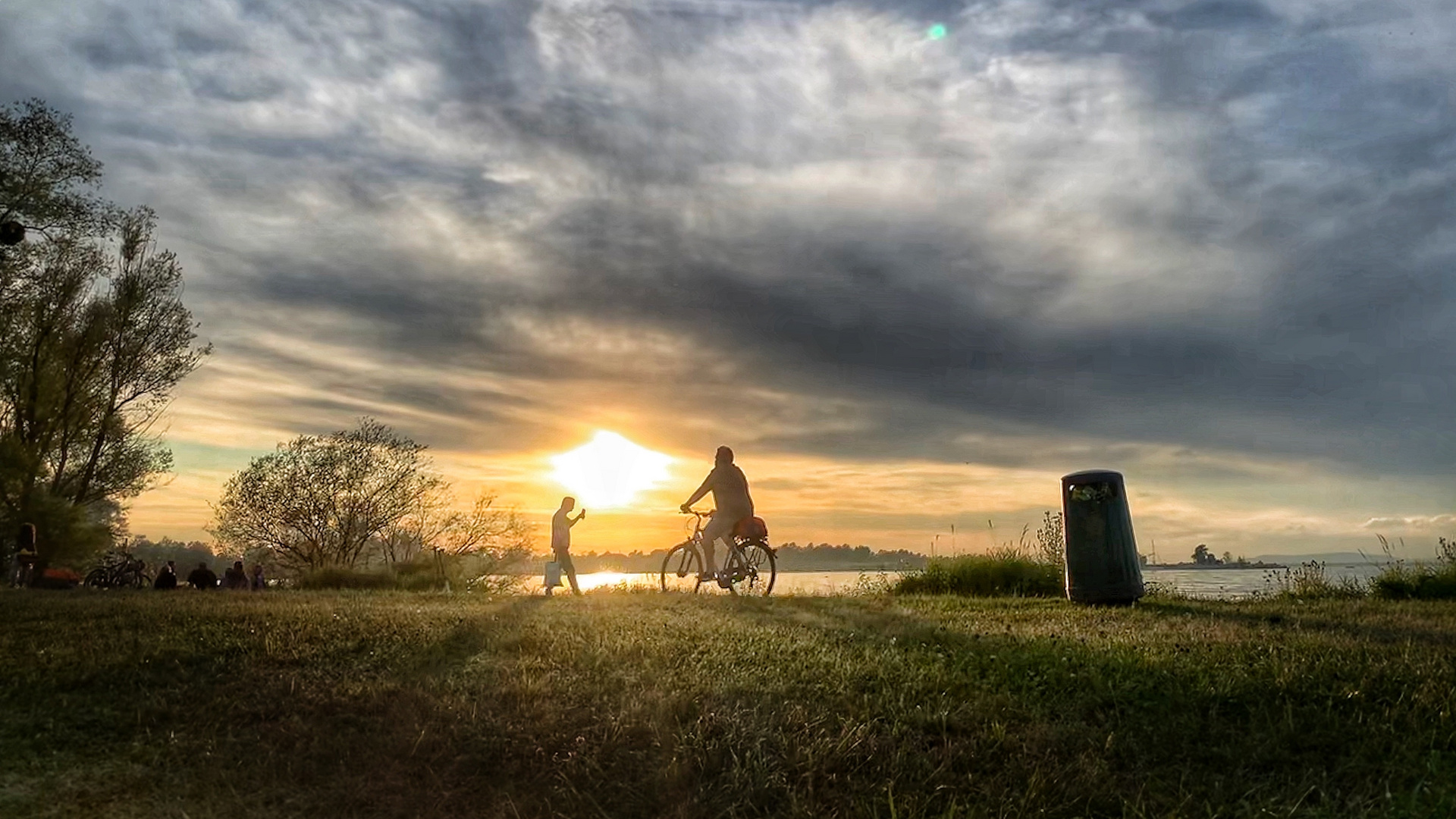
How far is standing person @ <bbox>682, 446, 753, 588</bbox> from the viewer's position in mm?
18469

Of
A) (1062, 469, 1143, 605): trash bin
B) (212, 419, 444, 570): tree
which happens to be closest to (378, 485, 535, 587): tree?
(212, 419, 444, 570): tree

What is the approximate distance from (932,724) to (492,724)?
11.2 ft

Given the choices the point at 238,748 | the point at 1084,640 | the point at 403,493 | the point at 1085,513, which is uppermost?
the point at 403,493

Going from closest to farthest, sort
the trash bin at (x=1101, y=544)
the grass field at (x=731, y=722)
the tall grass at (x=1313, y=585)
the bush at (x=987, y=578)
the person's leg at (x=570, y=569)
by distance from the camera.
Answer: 1. the grass field at (x=731, y=722)
2. the trash bin at (x=1101, y=544)
3. the tall grass at (x=1313, y=585)
4. the bush at (x=987, y=578)
5. the person's leg at (x=570, y=569)

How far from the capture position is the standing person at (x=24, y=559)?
26.9m

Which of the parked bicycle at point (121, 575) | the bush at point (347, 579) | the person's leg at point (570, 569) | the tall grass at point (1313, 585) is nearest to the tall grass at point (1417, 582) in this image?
the tall grass at point (1313, 585)

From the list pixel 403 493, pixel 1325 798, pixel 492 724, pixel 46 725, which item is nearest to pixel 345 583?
pixel 403 493

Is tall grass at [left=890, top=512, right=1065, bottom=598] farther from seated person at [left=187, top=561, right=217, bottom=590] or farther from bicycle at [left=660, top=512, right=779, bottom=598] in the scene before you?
seated person at [left=187, top=561, right=217, bottom=590]

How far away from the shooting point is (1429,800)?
618cm

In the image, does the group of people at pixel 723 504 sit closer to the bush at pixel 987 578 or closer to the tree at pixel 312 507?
the bush at pixel 987 578

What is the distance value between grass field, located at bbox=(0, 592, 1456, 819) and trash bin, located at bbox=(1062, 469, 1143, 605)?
4.35 meters

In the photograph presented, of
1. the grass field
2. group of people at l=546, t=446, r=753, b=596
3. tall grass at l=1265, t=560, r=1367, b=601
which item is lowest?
the grass field

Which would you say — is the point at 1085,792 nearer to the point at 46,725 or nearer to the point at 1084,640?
the point at 1084,640

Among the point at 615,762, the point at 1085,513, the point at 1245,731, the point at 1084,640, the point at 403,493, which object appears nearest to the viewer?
the point at 615,762
